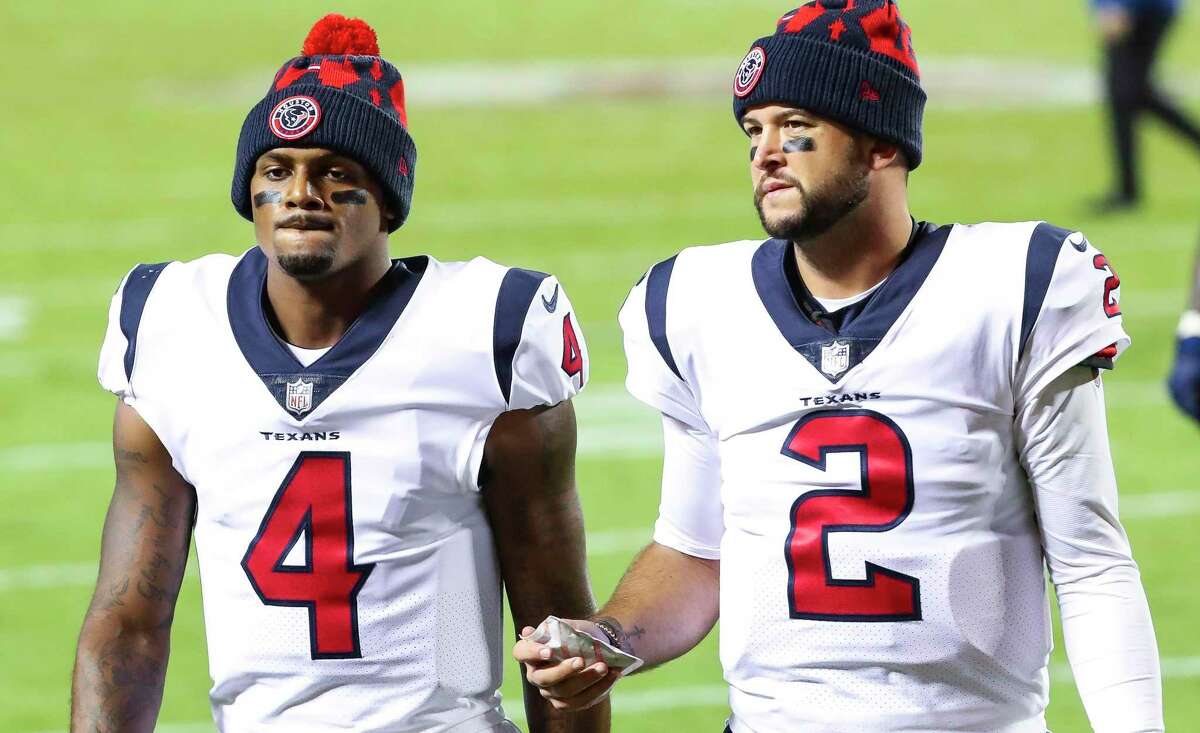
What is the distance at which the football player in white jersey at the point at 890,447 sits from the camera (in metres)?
2.47

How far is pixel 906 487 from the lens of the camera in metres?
2.49

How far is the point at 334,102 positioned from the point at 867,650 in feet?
3.36

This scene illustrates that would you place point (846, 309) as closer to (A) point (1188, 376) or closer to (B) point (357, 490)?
(B) point (357, 490)

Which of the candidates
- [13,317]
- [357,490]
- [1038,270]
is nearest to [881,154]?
[1038,270]

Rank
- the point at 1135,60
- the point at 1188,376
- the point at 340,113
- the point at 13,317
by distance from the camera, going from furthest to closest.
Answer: the point at 1135,60, the point at 13,317, the point at 1188,376, the point at 340,113

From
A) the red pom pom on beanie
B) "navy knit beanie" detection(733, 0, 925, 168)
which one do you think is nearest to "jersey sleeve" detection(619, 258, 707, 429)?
"navy knit beanie" detection(733, 0, 925, 168)

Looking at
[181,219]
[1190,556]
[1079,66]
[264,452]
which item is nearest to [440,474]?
[264,452]

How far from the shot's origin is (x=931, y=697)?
98.4 inches

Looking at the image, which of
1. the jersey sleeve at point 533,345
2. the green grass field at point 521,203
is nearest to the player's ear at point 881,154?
the jersey sleeve at point 533,345

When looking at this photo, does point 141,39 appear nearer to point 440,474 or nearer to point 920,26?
point 920,26

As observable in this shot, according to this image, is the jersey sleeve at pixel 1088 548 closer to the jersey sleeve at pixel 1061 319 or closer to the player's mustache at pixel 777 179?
the jersey sleeve at pixel 1061 319

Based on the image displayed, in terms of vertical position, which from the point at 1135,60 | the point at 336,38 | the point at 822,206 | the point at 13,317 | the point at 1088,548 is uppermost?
the point at 1135,60

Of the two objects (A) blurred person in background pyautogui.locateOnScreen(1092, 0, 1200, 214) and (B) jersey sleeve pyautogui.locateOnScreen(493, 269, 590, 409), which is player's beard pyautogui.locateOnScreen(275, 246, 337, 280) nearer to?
(B) jersey sleeve pyautogui.locateOnScreen(493, 269, 590, 409)

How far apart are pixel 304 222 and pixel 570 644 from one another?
2.25 feet
